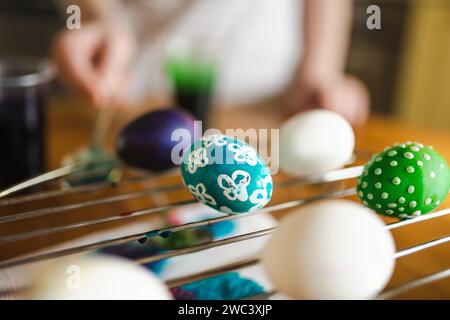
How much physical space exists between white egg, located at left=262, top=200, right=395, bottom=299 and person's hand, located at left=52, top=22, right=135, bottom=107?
479mm

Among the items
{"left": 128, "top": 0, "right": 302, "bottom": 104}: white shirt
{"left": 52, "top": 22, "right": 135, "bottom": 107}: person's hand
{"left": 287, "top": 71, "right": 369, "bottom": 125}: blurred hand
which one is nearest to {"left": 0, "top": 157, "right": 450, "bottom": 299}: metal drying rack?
{"left": 52, "top": 22, "right": 135, "bottom": 107}: person's hand

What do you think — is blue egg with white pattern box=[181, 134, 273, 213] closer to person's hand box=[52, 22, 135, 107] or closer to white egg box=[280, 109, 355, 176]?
→ white egg box=[280, 109, 355, 176]

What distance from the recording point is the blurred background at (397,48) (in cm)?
207

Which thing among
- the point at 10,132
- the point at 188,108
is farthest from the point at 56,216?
the point at 188,108

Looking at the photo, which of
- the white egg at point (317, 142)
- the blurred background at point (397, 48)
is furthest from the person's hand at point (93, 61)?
the blurred background at point (397, 48)

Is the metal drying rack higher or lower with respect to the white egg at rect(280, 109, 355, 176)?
lower

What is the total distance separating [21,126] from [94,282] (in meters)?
0.42

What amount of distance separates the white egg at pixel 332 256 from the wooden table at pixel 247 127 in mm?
134

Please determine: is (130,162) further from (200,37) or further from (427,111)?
(427,111)

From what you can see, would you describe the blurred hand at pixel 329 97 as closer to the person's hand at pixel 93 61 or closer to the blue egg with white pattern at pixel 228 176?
the person's hand at pixel 93 61

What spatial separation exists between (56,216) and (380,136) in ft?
1.81

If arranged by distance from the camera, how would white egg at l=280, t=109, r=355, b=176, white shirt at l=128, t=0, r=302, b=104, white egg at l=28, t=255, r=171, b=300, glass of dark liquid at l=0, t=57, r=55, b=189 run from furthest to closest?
white shirt at l=128, t=0, r=302, b=104 < glass of dark liquid at l=0, t=57, r=55, b=189 < white egg at l=280, t=109, r=355, b=176 < white egg at l=28, t=255, r=171, b=300

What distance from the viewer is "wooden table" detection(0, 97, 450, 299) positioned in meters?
0.49

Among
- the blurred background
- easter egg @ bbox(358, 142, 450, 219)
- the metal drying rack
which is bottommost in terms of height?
the blurred background
